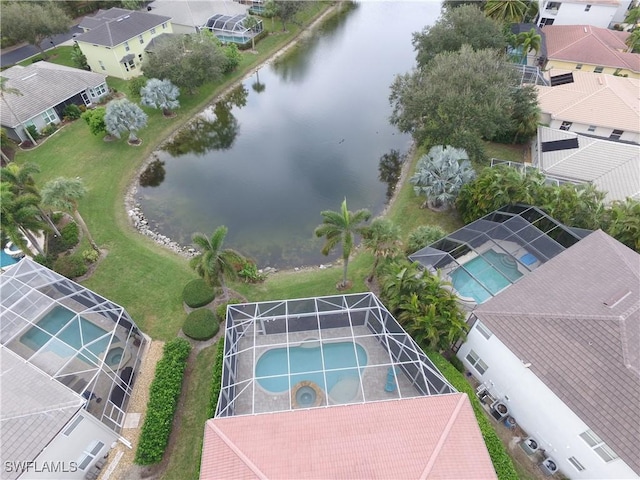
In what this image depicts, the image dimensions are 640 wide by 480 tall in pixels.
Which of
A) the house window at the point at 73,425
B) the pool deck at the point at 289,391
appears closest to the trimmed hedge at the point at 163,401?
the house window at the point at 73,425

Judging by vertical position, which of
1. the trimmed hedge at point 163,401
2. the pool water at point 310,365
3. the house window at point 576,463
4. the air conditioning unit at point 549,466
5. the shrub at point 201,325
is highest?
the pool water at point 310,365

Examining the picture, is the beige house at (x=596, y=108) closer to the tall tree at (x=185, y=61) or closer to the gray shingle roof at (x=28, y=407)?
the tall tree at (x=185, y=61)

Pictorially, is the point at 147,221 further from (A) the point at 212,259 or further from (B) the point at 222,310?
(A) the point at 212,259

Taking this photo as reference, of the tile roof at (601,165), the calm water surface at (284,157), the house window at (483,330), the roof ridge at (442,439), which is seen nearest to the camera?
the roof ridge at (442,439)

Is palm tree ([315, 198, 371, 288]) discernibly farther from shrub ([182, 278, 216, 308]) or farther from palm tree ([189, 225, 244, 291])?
shrub ([182, 278, 216, 308])

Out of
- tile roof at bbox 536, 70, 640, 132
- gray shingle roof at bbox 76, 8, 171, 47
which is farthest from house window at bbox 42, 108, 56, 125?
tile roof at bbox 536, 70, 640, 132

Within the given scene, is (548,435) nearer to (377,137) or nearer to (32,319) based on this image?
(32,319)

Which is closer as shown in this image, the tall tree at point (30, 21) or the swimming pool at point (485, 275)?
the swimming pool at point (485, 275)
